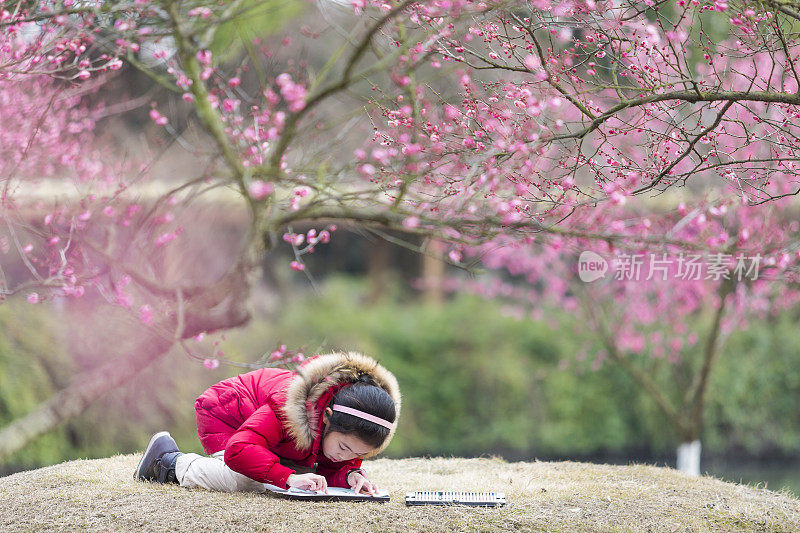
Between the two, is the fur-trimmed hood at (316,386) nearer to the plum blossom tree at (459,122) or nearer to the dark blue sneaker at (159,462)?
the plum blossom tree at (459,122)

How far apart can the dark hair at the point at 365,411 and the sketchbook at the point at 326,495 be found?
25 cm

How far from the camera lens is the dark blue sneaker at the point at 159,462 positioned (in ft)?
10.9

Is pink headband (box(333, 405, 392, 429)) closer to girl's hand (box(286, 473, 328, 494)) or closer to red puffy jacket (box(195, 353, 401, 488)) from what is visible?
red puffy jacket (box(195, 353, 401, 488))

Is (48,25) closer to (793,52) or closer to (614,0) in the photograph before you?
(614,0)

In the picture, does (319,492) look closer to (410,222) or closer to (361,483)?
(361,483)

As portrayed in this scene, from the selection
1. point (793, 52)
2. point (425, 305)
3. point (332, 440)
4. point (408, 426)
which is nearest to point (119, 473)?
point (332, 440)

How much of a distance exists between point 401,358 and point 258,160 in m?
4.34

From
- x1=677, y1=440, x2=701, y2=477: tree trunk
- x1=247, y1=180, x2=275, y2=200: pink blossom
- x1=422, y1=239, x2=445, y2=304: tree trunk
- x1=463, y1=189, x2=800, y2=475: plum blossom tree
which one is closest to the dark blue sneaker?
x1=247, y1=180, x2=275, y2=200: pink blossom

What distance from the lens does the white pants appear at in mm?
3170

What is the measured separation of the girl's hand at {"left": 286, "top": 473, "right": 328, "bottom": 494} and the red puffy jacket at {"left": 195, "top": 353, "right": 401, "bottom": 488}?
31 mm

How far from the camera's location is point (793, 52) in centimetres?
565

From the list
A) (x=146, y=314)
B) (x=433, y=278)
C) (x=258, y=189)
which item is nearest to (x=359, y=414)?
(x=258, y=189)

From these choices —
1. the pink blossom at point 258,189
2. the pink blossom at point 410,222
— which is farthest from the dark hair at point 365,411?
the pink blossom at point 258,189

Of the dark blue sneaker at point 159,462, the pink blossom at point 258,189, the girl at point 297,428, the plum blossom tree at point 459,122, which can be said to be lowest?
the dark blue sneaker at point 159,462
